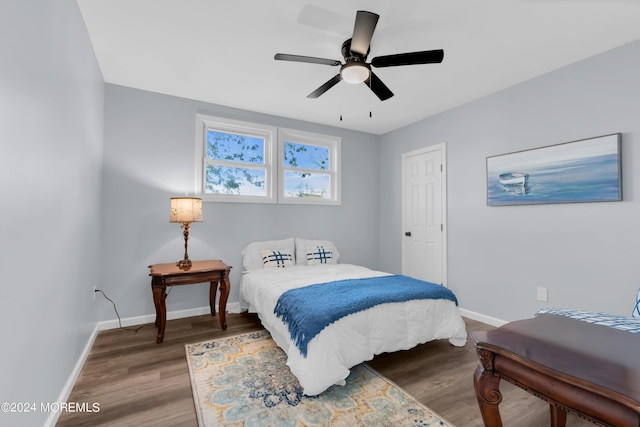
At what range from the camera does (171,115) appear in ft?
11.3

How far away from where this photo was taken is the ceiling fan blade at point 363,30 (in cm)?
174

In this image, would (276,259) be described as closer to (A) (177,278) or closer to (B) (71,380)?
(A) (177,278)

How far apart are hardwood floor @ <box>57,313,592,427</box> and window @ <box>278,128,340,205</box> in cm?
210

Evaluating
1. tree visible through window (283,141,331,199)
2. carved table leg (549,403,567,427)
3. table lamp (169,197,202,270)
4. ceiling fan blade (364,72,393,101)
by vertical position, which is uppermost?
ceiling fan blade (364,72,393,101)

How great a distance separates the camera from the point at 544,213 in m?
2.84

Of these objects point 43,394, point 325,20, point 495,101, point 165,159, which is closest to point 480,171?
point 495,101

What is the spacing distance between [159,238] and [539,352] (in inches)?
139

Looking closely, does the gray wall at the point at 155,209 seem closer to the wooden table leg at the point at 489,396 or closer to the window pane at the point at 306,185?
the window pane at the point at 306,185

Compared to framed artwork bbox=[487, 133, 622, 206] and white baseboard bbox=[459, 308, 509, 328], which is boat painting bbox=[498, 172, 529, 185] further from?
white baseboard bbox=[459, 308, 509, 328]

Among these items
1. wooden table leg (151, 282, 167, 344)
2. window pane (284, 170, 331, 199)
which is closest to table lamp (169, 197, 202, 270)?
wooden table leg (151, 282, 167, 344)

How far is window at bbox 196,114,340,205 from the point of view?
371 centimetres

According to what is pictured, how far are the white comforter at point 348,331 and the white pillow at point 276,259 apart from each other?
43 cm

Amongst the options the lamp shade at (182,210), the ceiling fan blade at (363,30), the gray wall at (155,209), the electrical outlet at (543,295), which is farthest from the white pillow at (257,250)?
the electrical outlet at (543,295)

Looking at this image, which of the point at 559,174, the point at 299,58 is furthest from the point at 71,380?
the point at 559,174
